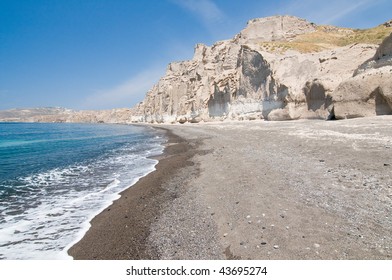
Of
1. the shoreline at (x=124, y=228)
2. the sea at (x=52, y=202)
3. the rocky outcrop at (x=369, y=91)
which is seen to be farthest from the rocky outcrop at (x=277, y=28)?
the shoreline at (x=124, y=228)

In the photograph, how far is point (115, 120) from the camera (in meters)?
195

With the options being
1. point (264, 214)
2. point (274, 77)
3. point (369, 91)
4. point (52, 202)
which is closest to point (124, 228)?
point (264, 214)

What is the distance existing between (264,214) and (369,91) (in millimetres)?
20226

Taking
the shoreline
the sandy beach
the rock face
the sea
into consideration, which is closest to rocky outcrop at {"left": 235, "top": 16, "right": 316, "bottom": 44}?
the rock face

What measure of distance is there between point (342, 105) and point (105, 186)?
70.1ft

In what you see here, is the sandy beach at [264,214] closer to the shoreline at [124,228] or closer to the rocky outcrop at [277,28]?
the shoreline at [124,228]

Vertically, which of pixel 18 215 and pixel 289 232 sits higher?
pixel 289 232

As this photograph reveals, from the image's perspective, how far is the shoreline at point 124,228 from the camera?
199 inches

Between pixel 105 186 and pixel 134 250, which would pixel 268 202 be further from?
pixel 105 186

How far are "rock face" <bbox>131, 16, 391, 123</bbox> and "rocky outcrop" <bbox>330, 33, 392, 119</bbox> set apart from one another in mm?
92

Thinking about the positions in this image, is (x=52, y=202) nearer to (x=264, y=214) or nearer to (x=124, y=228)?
(x=124, y=228)

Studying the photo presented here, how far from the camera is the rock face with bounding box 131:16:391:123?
86.8 feet
